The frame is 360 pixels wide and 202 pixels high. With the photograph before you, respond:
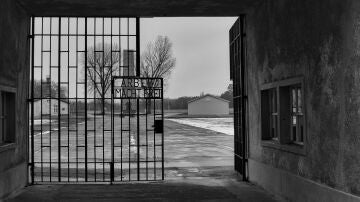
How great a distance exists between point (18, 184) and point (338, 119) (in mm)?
7064

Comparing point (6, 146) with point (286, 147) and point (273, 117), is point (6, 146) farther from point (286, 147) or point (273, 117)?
point (273, 117)

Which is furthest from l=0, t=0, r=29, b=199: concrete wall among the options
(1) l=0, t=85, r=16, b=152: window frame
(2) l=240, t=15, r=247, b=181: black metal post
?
(2) l=240, t=15, r=247, b=181: black metal post

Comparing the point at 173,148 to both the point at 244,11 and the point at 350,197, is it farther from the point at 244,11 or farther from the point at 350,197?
the point at 350,197

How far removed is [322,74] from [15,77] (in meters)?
6.47

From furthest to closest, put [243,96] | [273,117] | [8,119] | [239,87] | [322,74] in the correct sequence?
[239,87], [243,96], [273,117], [8,119], [322,74]

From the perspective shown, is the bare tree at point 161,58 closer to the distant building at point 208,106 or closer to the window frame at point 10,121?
the distant building at point 208,106

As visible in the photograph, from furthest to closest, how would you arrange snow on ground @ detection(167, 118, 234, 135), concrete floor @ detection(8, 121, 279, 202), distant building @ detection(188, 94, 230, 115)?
distant building @ detection(188, 94, 230, 115) → snow on ground @ detection(167, 118, 234, 135) → concrete floor @ detection(8, 121, 279, 202)

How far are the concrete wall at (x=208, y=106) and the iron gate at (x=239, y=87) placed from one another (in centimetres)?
6657

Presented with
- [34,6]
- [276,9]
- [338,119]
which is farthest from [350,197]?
[34,6]

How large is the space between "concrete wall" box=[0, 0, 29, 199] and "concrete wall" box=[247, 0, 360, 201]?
550 cm

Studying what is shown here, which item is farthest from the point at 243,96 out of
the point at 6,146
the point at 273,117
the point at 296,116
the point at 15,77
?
the point at 6,146

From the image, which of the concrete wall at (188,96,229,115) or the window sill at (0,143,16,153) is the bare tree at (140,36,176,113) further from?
the window sill at (0,143,16,153)

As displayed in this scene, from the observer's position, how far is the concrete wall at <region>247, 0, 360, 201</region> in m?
5.52

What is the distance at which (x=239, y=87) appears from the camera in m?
11.8
